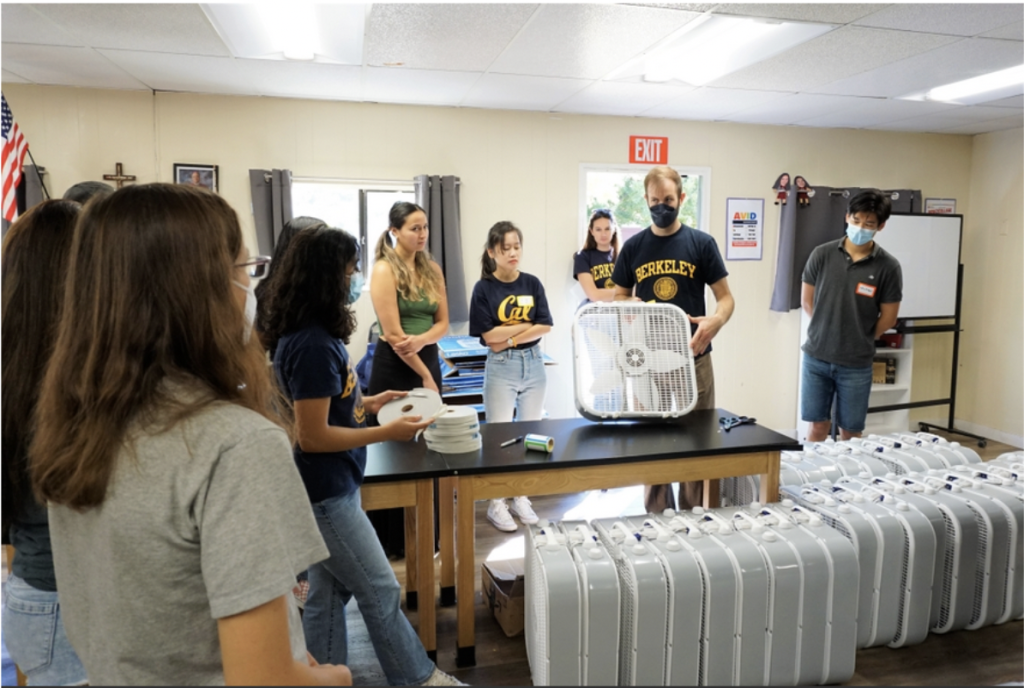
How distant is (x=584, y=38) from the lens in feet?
9.96

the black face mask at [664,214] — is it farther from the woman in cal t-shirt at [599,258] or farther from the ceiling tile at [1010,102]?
the ceiling tile at [1010,102]

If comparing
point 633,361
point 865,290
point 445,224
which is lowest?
point 633,361

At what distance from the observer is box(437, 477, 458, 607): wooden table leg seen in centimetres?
210

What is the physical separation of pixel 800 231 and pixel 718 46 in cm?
234

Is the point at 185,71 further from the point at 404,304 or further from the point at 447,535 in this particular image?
the point at 447,535

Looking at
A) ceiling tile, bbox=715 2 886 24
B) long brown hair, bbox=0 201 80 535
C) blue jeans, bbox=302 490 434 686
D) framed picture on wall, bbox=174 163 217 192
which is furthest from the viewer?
framed picture on wall, bbox=174 163 217 192

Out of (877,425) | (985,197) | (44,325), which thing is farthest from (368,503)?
(985,197)

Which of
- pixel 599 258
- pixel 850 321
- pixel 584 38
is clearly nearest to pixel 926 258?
pixel 850 321

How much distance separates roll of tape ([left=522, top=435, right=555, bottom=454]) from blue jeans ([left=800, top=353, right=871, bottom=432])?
7.09ft

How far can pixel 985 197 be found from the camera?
546 cm

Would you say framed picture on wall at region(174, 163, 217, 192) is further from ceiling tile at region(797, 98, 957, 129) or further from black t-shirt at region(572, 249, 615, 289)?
ceiling tile at region(797, 98, 957, 129)

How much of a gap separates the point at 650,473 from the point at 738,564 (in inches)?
15.2

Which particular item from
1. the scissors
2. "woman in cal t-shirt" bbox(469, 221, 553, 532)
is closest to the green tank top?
"woman in cal t-shirt" bbox(469, 221, 553, 532)

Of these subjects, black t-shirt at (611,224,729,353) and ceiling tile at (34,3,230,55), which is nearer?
ceiling tile at (34,3,230,55)
